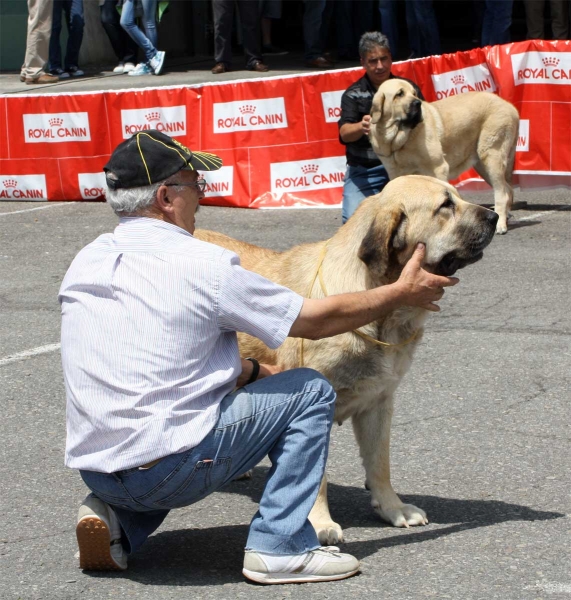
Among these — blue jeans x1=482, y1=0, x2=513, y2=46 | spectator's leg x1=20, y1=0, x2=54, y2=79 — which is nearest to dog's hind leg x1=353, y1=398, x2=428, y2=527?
blue jeans x1=482, y1=0, x2=513, y2=46

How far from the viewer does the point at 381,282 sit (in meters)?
3.96

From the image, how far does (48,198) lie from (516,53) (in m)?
5.47

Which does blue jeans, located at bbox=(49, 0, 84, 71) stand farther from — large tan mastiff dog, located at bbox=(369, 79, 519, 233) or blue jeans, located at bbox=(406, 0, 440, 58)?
large tan mastiff dog, located at bbox=(369, 79, 519, 233)

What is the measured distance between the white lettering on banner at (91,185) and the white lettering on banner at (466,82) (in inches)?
152

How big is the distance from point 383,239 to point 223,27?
1180cm

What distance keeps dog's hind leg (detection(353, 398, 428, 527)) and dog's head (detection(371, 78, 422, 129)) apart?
4.89 metres

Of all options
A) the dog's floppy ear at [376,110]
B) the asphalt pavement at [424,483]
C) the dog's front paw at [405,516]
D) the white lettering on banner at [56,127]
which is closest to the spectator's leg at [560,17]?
the white lettering on banner at [56,127]

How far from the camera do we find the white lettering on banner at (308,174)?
11.1 metres

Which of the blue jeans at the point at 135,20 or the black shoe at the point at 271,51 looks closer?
the blue jeans at the point at 135,20

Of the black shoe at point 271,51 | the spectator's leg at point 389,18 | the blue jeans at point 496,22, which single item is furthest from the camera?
the black shoe at point 271,51

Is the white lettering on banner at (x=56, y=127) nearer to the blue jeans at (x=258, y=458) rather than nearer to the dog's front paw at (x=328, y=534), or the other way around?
the dog's front paw at (x=328, y=534)

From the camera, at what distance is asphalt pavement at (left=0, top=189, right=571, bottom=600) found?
3.54 meters

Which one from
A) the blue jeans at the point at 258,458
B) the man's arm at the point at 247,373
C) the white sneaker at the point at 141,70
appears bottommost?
the blue jeans at the point at 258,458

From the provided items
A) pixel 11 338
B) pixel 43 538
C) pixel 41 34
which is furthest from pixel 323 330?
pixel 41 34
